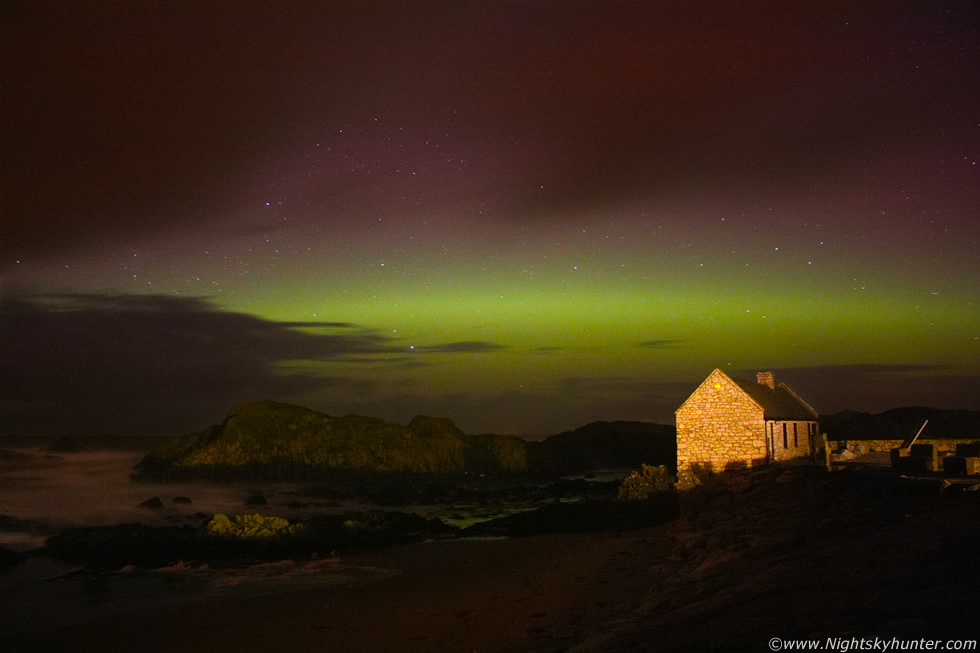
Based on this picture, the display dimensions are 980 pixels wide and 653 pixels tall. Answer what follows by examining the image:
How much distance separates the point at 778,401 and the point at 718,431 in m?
5.81

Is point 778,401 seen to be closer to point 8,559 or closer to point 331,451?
point 8,559

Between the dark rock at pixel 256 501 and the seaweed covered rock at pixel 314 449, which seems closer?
the dark rock at pixel 256 501

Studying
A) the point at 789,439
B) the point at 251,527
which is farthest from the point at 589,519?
the point at 251,527

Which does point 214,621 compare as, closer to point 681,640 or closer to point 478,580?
point 478,580

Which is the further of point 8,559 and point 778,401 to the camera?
point 778,401

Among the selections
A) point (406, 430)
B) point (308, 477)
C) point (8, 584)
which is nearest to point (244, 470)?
point (308, 477)

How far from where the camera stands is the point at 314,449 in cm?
9544

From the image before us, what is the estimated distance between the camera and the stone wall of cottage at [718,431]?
4297 cm

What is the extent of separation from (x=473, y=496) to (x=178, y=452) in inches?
1868

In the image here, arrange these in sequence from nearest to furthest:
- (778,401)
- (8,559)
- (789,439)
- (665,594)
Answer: (665,594)
(8,559)
(789,439)
(778,401)

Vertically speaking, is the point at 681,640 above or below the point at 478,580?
above

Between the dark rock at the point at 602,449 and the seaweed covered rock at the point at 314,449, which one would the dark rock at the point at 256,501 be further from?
the dark rock at the point at 602,449

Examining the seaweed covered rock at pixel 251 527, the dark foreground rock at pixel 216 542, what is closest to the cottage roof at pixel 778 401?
the dark foreground rock at pixel 216 542

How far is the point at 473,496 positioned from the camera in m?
64.6
